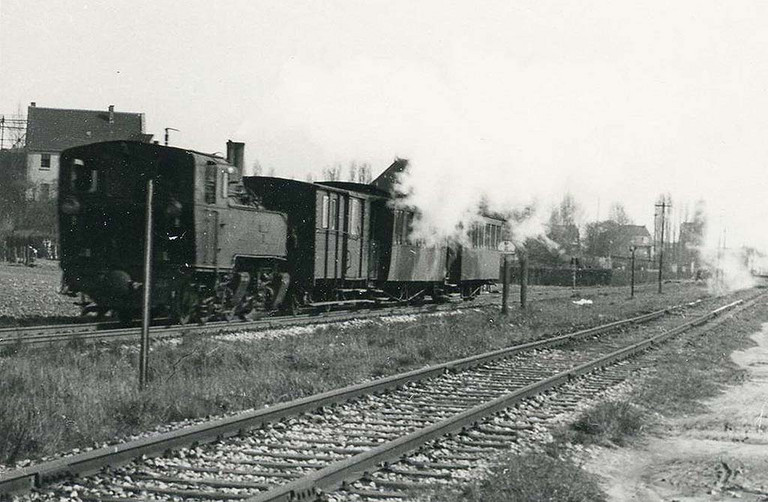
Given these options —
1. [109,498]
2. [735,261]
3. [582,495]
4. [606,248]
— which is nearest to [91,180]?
[109,498]

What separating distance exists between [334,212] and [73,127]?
204 ft

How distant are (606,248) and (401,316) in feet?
188

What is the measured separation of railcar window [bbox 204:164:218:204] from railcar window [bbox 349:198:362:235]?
556 cm

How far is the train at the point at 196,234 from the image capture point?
13945mm

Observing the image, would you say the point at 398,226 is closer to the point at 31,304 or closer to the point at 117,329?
the point at 31,304

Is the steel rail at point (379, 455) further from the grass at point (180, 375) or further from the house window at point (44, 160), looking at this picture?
the house window at point (44, 160)

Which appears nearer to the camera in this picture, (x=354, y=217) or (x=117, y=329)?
(x=117, y=329)

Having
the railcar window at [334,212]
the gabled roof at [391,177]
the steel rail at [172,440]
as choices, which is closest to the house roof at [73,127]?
the gabled roof at [391,177]

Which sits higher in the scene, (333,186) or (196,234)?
(333,186)

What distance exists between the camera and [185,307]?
14.5 m

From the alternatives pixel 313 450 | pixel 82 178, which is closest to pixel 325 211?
pixel 82 178

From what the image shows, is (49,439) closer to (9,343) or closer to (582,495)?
(582,495)

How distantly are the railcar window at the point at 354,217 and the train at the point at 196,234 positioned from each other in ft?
0.17

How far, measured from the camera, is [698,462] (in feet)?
22.5
